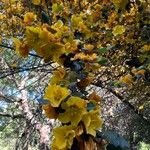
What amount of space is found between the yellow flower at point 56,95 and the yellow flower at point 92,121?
5.6 inches

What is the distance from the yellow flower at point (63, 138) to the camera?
1.85 m

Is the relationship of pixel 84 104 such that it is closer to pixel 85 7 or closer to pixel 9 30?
pixel 85 7

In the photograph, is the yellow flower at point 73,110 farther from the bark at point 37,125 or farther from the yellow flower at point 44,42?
the bark at point 37,125

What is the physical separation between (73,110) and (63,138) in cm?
14

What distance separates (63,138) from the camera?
1870 mm

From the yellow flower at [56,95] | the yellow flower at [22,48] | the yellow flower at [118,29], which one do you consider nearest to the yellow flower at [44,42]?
the yellow flower at [22,48]

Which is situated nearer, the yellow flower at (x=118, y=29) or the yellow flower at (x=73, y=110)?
the yellow flower at (x=73, y=110)

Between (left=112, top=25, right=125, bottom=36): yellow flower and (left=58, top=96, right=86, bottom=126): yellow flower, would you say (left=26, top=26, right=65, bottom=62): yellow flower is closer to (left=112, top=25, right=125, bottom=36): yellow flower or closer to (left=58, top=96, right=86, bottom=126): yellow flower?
(left=58, top=96, right=86, bottom=126): yellow flower

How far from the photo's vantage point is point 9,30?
411cm

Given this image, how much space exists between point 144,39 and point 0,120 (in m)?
10.5

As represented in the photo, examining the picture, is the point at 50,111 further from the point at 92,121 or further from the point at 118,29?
the point at 118,29

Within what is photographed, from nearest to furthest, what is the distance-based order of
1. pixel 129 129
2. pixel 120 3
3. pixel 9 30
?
1. pixel 120 3
2. pixel 9 30
3. pixel 129 129

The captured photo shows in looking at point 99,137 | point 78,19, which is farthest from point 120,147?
point 78,19

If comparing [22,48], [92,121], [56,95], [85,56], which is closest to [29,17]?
[22,48]
